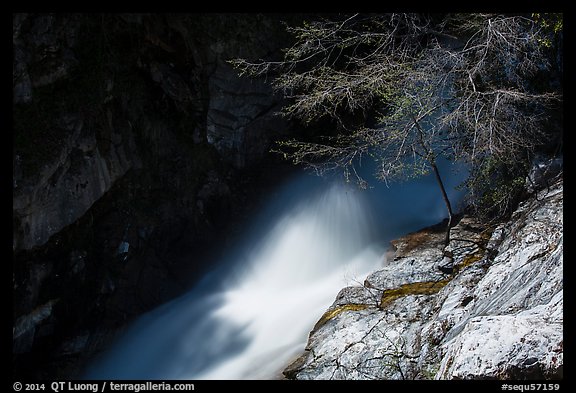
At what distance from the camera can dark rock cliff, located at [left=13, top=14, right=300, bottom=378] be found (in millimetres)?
6594

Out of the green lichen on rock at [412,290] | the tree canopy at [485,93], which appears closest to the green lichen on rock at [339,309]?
the green lichen on rock at [412,290]

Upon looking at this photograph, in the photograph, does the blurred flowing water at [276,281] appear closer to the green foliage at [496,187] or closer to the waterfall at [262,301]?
the waterfall at [262,301]

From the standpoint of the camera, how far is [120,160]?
7.75 m

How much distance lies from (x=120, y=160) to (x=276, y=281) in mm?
3273

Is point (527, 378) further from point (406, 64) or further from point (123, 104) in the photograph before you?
point (123, 104)

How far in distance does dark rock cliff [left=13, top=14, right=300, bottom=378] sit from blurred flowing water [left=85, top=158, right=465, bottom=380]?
55 centimetres

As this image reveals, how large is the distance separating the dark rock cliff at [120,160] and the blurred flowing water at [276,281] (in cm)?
55

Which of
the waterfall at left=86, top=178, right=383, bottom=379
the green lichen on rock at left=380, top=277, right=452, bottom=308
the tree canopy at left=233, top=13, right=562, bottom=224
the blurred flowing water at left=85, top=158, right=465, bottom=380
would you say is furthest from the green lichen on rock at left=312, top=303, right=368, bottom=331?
the tree canopy at left=233, top=13, right=562, bottom=224

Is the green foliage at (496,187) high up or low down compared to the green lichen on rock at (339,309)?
up

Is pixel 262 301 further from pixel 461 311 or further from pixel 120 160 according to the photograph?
pixel 461 311

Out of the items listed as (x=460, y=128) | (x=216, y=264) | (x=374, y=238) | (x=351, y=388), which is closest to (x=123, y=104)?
(x=216, y=264)

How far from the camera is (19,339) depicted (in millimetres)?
6922

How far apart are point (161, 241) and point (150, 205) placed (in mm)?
695

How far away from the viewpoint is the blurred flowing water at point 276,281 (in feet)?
21.0
